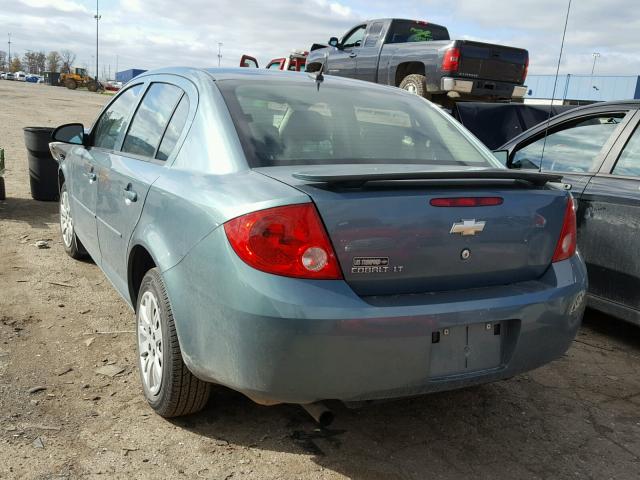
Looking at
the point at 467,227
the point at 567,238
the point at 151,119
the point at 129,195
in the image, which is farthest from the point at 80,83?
the point at 467,227

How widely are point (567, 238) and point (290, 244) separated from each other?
1.39 m

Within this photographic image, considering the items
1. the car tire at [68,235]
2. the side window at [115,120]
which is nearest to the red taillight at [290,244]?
the side window at [115,120]

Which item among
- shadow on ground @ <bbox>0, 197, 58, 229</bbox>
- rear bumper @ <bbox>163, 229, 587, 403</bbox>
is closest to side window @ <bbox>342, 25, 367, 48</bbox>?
shadow on ground @ <bbox>0, 197, 58, 229</bbox>

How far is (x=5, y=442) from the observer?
272cm

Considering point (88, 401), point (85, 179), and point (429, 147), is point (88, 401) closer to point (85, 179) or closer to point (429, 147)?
point (85, 179)

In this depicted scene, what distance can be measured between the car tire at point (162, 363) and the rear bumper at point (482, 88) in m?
8.37

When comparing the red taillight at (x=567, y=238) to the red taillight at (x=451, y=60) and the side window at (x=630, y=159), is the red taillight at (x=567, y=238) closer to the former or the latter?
→ the side window at (x=630, y=159)

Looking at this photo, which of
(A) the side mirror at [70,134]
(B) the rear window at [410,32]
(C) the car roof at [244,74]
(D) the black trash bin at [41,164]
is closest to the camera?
(C) the car roof at [244,74]

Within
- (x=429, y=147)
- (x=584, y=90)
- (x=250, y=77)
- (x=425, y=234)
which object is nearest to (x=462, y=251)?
(x=425, y=234)

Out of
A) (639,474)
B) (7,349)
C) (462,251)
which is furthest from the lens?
(7,349)

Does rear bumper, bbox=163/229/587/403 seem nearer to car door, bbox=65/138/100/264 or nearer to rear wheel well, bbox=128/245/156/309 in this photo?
rear wheel well, bbox=128/245/156/309

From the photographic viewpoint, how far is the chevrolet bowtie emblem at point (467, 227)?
2466 mm

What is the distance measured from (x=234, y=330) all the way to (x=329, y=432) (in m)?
0.93

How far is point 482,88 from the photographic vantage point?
10.7 meters
